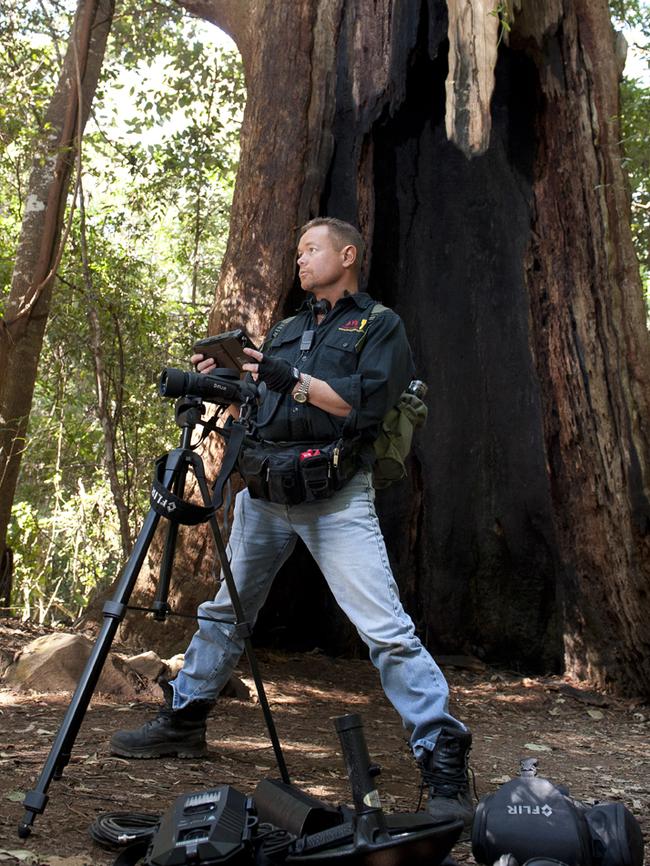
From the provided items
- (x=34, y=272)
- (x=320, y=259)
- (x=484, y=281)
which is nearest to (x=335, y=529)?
(x=320, y=259)

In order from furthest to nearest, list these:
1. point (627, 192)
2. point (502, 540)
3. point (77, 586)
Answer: point (77, 586) → point (502, 540) → point (627, 192)

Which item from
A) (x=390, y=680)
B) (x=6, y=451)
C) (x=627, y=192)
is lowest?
(x=390, y=680)

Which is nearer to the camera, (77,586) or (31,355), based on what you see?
(31,355)

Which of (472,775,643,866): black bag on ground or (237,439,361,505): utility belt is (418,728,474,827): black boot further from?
(237,439,361,505): utility belt

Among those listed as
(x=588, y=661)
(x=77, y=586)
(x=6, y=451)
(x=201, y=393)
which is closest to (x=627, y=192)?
(x=588, y=661)

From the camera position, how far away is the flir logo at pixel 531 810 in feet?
7.57

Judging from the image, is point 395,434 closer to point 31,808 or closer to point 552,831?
point 552,831

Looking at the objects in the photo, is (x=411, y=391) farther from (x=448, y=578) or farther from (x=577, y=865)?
(x=448, y=578)

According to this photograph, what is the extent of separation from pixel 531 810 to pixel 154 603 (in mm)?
1305

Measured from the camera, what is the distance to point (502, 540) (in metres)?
6.42

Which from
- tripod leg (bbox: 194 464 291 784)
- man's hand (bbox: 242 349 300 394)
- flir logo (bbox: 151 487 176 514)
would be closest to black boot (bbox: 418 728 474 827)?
tripod leg (bbox: 194 464 291 784)

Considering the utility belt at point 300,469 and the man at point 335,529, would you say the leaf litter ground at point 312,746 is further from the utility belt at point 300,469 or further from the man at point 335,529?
the utility belt at point 300,469

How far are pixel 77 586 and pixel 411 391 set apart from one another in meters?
7.18

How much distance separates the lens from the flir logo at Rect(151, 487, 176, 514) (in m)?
2.93
